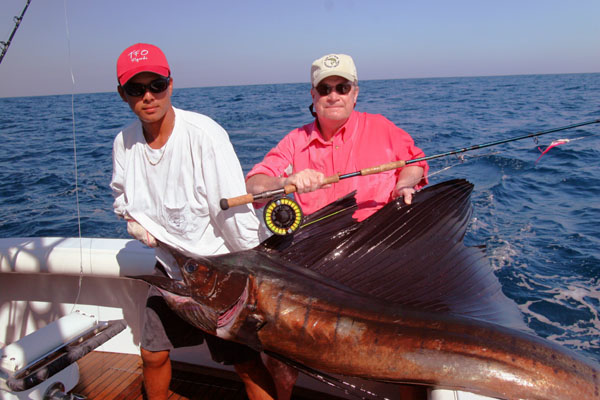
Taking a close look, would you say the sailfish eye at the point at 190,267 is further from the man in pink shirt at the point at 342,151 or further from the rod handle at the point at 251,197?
the man in pink shirt at the point at 342,151

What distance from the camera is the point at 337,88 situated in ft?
6.72

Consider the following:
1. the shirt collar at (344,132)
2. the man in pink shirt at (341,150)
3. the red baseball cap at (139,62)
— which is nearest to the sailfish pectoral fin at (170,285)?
the man in pink shirt at (341,150)

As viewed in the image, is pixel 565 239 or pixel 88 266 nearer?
pixel 88 266

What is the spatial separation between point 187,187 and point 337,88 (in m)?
0.84

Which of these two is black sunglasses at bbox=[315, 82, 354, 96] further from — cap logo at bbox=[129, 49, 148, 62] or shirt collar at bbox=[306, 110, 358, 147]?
cap logo at bbox=[129, 49, 148, 62]

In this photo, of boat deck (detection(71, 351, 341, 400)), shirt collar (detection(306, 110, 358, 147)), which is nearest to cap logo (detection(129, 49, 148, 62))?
shirt collar (detection(306, 110, 358, 147))

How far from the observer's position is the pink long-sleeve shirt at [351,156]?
6.99ft

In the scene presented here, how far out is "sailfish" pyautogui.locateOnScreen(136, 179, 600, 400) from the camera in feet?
4.76

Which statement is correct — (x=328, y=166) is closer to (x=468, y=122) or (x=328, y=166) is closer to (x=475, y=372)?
(x=475, y=372)

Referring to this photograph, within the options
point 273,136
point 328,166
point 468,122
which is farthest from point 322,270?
point 468,122

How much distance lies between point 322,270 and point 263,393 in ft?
1.98

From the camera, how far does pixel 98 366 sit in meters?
2.60

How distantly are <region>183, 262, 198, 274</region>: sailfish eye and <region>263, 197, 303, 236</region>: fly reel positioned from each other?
32cm

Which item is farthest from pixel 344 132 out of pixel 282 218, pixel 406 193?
pixel 282 218
